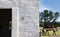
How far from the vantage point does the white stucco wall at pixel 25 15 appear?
7.75m

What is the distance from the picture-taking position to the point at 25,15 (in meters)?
7.84

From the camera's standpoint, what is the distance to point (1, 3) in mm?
7824

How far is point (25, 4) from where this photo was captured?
7.89 meters

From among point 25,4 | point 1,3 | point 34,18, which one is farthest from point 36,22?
point 1,3

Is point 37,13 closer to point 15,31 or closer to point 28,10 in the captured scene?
point 28,10

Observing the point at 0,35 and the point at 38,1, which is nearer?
the point at 38,1

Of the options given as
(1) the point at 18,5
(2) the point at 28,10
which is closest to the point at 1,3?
(1) the point at 18,5

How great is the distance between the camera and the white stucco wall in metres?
7.75

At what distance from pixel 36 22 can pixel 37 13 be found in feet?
1.33

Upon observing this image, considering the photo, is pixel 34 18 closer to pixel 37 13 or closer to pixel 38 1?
pixel 37 13

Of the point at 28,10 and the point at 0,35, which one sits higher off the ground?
the point at 28,10

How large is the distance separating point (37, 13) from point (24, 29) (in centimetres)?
92

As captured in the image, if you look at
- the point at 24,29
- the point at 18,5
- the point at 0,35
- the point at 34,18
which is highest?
the point at 18,5

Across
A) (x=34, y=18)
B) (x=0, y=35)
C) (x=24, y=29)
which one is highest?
(x=34, y=18)
